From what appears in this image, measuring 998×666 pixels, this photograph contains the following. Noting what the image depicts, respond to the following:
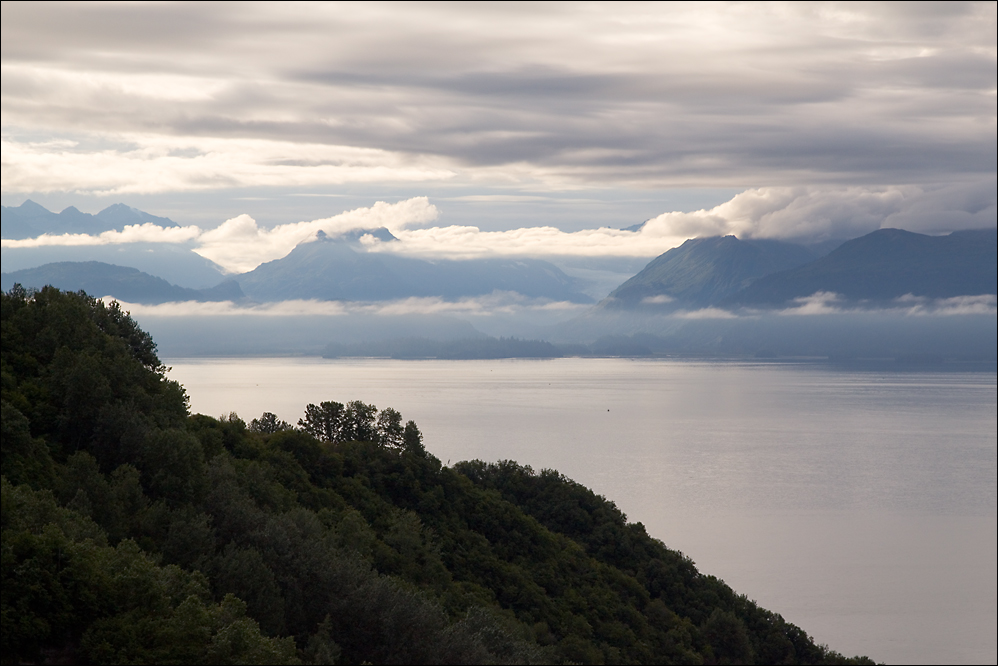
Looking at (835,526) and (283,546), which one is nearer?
(283,546)

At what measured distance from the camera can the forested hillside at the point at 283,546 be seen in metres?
24.7

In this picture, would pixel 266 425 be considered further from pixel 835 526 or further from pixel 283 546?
pixel 835 526

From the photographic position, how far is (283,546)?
114 feet

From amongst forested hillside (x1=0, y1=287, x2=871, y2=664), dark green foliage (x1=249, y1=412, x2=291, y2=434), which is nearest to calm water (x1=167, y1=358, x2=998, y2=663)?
forested hillside (x1=0, y1=287, x2=871, y2=664)

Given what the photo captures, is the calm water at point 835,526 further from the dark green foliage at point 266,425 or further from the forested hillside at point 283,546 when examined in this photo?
the dark green foliage at point 266,425

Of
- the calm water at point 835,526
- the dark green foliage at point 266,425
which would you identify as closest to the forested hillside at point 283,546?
the dark green foliage at point 266,425

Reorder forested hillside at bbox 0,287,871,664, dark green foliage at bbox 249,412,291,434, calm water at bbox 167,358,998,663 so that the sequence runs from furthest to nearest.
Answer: calm water at bbox 167,358,998,663, dark green foliage at bbox 249,412,291,434, forested hillside at bbox 0,287,871,664

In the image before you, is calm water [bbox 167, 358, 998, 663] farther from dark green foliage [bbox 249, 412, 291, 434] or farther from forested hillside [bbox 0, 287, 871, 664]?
dark green foliage [bbox 249, 412, 291, 434]

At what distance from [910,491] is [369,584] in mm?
142216

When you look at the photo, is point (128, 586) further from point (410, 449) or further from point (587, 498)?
point (587, 498)

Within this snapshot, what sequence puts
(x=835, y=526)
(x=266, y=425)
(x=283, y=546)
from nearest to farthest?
(x=283, y=546) < (x=266, y=425) < (x=835, y=526)

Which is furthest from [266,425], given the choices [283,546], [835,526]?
[835,526]

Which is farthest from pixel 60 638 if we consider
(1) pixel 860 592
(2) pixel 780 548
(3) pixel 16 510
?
(2) pixel 780 548

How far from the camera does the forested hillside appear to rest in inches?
971
